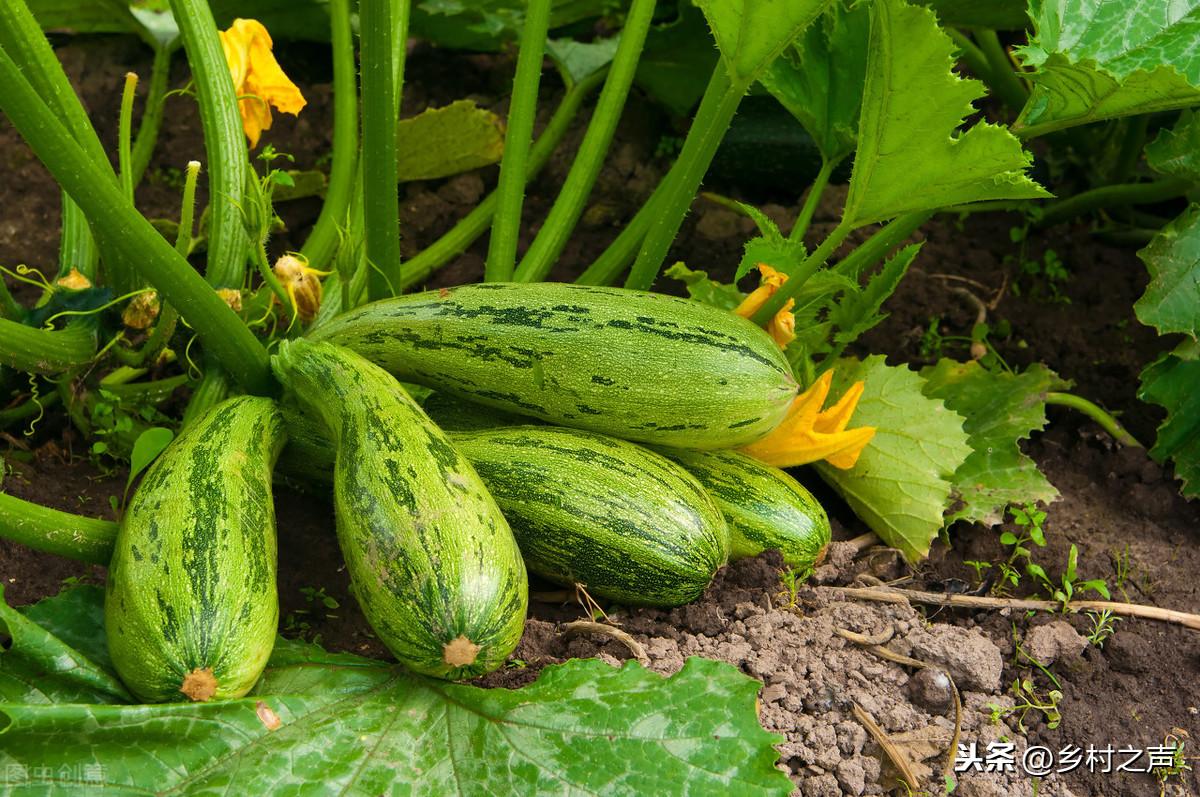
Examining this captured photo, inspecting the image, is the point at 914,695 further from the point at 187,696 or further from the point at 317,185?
the point at 317,185

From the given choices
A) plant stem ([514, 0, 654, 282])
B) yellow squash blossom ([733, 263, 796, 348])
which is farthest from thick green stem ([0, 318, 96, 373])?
yellow squash blossom ([733, 263, 796, 348])

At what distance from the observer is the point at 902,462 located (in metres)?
2.43

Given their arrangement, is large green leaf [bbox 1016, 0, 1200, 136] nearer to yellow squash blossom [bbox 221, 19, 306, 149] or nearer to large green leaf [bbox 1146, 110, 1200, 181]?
large green leaf [bbox 1146, 110, 1200, 181]

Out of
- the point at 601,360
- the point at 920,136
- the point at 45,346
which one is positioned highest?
the point at 920,136

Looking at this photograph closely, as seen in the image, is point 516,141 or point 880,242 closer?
point 880,242

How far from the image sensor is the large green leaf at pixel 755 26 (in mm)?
1944

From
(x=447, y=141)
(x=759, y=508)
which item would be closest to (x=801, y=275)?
(x=759, y=508)

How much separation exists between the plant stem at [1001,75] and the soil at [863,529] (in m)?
0.33

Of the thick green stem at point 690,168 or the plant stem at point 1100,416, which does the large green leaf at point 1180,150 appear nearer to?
the plant stem at point 1100,416

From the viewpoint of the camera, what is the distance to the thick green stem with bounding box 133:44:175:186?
3074mm

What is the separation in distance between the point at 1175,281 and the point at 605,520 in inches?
50.7

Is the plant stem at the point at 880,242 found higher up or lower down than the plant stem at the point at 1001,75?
lower down

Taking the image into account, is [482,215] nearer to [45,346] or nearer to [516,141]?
[516,141]

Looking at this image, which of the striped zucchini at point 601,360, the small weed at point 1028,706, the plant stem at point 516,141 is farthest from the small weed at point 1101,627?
the plant stem at point 516,141
